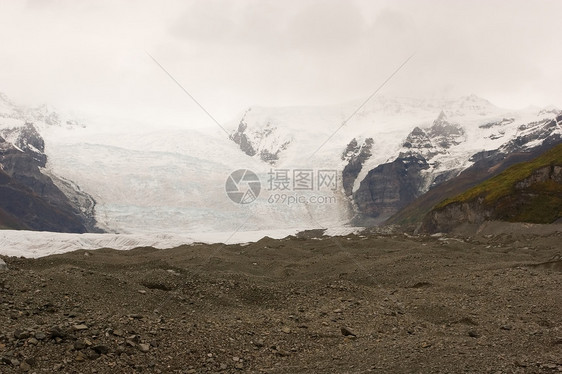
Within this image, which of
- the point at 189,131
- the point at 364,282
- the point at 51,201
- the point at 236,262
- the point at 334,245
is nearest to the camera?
the point at 364,282

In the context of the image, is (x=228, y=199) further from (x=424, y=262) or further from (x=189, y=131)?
(x=424, y=262)

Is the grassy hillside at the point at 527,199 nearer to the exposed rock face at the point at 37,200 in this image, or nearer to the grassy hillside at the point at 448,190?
the grassy hillside at the point at 448,190

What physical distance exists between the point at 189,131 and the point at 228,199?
61.0 m

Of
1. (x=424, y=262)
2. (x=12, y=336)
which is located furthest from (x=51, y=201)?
(x=12, y=336)

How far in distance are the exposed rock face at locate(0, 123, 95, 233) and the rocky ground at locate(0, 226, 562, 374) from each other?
126 m

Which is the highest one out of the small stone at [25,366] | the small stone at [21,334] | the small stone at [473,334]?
the small stone at [21,334]

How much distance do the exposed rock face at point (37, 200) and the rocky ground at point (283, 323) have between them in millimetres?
125587

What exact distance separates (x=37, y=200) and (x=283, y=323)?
155772mm

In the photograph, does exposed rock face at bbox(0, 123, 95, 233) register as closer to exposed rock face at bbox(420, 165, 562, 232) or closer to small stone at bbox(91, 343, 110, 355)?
exposed rock face at bbox(420, 165, 562, 232)

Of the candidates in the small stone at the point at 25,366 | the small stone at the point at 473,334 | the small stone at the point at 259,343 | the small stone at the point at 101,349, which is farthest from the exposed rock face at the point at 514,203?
the small stone at the point at 25,366

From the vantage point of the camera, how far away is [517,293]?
2030 centimetres

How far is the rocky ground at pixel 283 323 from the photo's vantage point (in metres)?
11.5

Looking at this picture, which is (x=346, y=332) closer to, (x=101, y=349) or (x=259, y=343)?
(x=259, y=343)

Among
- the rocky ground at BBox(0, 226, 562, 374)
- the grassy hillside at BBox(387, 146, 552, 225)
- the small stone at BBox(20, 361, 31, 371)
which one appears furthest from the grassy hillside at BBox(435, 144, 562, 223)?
the grassy hillside at BBox(387, 146, 552, 225)
